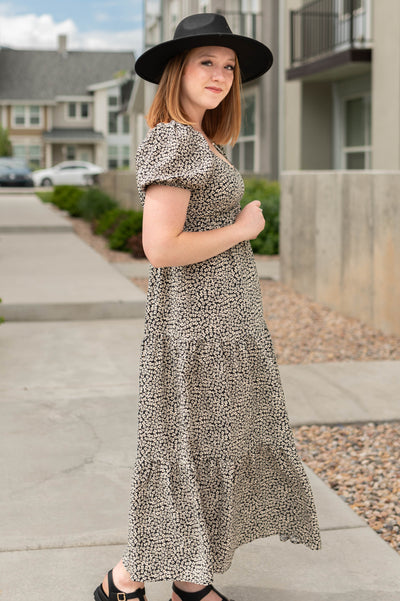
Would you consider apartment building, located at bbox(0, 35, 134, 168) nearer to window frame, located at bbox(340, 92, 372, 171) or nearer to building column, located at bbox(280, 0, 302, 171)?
building column, located at bbox(280, 0, 302, 171)

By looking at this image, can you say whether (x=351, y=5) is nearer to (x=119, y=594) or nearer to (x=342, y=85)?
(x=342, y=85)

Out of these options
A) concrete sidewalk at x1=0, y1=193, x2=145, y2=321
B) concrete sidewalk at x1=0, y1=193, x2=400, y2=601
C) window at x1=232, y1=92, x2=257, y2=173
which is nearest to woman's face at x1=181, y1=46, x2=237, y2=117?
concrete sidewalk at x1=0, y1=193, x2=400, y2=601

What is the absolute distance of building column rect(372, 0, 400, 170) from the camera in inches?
534

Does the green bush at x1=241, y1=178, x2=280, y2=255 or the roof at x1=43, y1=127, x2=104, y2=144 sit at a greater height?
the roof at x1=43, y1=127, x2=104, y2=144

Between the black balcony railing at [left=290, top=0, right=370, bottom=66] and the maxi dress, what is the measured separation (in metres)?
12.8

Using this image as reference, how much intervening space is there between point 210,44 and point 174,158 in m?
0.36

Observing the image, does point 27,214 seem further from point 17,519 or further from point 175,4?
point 17,519

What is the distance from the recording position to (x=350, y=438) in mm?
4844

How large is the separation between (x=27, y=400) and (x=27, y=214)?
14.8 metres

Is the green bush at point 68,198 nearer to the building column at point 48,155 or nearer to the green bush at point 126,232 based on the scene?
the green bush at point 126,232

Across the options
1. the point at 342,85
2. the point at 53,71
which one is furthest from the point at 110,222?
the point at 53,71

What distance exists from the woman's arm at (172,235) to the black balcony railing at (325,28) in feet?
42.3

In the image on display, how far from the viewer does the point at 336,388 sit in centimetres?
568

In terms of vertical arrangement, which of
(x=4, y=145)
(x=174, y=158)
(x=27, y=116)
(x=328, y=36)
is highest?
(x=27, y=116)
